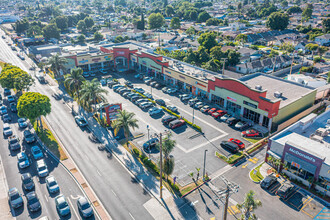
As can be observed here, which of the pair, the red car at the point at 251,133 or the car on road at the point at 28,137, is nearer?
the car on road at the point at 28,137

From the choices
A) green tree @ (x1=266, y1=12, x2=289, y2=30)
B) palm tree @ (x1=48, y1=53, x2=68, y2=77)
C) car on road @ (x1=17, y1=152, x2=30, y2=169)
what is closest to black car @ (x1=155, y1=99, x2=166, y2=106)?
palm tree @ (x1=48, y1=53, x2=68, y2=77)

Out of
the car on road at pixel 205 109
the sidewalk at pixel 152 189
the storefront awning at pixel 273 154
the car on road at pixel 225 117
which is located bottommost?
the sidewalk at pixel 152 189

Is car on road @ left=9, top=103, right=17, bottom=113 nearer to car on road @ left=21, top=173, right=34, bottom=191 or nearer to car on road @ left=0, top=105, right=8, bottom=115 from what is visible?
car on road @ left=0, top=105, right=8, bottom=115

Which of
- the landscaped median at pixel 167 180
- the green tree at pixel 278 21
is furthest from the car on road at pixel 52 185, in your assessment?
the green tree at pixel 278 21

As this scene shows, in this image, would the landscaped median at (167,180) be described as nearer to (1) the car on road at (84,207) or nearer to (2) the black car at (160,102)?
(1) the car on road at (84,207)

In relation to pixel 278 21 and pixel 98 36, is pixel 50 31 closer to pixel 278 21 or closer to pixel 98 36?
pixel 98 36

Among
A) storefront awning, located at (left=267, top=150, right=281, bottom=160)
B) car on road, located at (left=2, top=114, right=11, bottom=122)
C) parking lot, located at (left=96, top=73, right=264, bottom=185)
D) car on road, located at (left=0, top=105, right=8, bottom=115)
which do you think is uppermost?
storefront awning, located at (left=267, top=150, right=281, bottom=160)

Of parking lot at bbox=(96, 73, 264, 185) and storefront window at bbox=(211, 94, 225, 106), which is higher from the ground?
storefront window at bbox=(211, 94, 225, 106)
